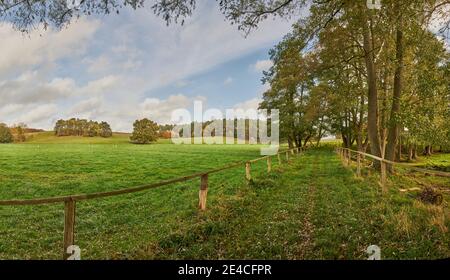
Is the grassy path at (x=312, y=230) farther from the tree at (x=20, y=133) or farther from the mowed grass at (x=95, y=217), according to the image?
the tree at (x=20, y=133)

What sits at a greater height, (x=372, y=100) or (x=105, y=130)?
(x=105, y=130)

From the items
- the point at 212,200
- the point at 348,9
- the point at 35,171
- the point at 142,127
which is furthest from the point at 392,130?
the point at 142,127

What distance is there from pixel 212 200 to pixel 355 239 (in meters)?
4.91

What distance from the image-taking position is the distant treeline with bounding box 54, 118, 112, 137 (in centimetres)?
9700

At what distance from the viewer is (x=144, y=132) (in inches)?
3482

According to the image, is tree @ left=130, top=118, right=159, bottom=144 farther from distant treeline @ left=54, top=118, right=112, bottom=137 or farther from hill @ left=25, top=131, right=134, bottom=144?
distant treeline @ left=54, top=118, right=112, bottom=137

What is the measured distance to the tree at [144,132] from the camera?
8806 cm

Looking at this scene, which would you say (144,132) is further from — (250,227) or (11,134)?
(250,227)

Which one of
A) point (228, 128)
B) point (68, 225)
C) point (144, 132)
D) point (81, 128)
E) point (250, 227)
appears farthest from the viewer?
point (81, 128)

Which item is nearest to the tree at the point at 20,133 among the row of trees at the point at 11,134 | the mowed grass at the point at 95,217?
the row of trees at the point at 11,134

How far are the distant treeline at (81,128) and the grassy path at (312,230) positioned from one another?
316ft

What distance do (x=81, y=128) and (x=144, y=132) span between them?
2321cm

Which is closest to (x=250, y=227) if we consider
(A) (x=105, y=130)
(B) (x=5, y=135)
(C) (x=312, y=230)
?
(C) (x=312, y=230)
